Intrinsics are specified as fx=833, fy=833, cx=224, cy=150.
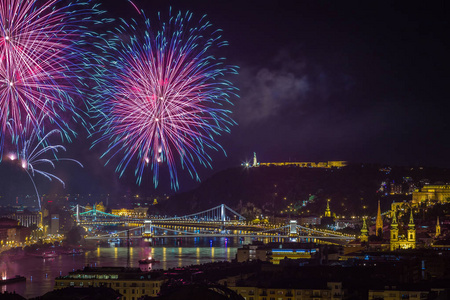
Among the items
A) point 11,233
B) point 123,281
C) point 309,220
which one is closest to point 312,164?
point 309,220

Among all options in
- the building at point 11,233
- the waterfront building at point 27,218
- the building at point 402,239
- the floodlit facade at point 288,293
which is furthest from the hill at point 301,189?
the floodlit facade at point 288,293

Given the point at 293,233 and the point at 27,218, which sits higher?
the point at 27,218

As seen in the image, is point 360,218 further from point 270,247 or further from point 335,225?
point 270,247

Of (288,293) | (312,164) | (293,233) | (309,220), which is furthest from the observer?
(312,164)

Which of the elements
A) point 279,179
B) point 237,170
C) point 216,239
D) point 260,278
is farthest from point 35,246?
point 237,170

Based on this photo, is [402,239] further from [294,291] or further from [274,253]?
[294,291]

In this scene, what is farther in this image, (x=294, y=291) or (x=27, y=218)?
(x=27, y=218)
